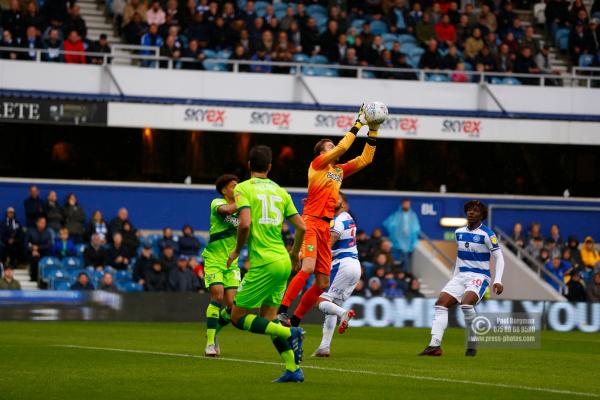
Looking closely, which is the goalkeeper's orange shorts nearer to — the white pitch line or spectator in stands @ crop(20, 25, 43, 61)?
the white pitch line

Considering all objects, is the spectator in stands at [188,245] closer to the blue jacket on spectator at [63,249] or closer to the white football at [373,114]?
the blue jacket on spectator at [63,249]

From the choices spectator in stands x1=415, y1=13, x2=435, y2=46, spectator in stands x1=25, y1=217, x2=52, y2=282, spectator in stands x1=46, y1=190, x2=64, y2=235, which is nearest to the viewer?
spectator in stands x1=25, y1=217, x2=52, y2=282

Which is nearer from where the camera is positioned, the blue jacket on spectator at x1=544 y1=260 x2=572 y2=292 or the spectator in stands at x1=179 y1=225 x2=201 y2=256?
the spectator in stands at x1=179 y1=225 x2=201 y2=256

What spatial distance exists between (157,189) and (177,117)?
6.96 feet

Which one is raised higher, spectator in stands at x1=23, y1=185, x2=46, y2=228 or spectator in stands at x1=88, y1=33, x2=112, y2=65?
spectator in stands at x1=88, y1=33, x2=112, y2=65

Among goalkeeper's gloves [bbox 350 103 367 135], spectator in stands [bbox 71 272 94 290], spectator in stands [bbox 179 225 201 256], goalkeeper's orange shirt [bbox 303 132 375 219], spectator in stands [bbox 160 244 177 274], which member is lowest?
spectator in stands [bbox 71 272 94 290]

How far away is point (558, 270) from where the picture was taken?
101 feet

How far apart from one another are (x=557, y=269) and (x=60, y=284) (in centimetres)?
1218

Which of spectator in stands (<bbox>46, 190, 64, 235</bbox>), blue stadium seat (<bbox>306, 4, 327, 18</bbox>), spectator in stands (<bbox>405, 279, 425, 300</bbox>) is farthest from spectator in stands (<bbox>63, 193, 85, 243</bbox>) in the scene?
blue stadium seat (<bbox>306, 4, 327, 18</bbox>)

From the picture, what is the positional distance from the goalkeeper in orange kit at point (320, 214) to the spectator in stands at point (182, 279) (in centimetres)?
1137

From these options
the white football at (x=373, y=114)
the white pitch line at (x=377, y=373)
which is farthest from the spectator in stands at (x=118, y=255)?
the white football at (x=373, y=114)

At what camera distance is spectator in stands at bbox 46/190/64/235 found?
28.0m

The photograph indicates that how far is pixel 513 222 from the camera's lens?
33.4 metres

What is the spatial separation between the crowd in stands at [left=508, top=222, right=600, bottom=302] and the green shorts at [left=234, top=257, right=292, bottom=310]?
18869 millimetres
